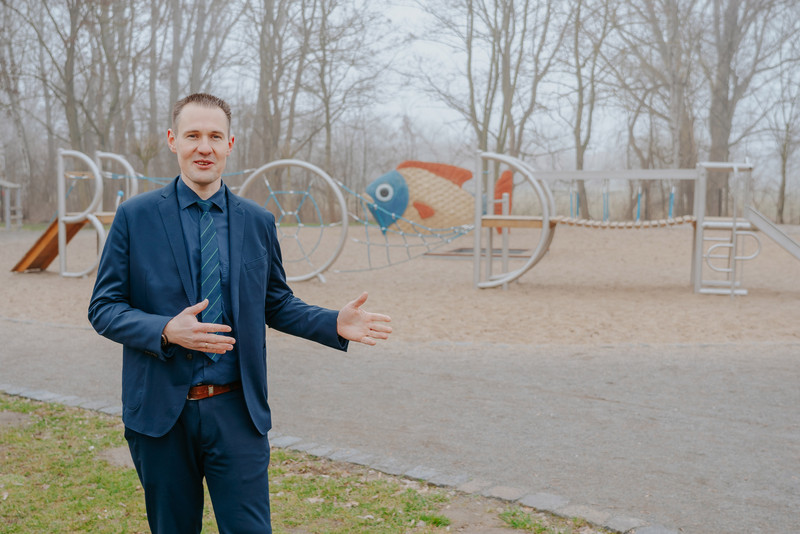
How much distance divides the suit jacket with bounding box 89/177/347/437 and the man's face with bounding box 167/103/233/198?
85mm

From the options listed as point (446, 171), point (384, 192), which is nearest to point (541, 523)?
point (384, 192)

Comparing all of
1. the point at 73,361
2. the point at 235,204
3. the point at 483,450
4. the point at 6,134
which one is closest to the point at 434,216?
the point at 73,361

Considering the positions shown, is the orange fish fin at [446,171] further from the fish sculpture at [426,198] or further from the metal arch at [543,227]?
the metal arch at [543,227]

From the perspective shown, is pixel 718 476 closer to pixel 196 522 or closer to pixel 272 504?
pixel 272 504

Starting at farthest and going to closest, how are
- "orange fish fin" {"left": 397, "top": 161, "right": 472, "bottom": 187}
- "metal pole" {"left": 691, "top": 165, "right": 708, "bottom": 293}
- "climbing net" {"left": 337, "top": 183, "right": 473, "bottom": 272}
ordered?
"orange fish fin" {"left": 397, "top": 161, "right": 472, "bottom": 187} → "climbing net" {"left": 337, "top": 183, "right": 473, "bottom": 272} → "metal pole" {"left": 691, "top": 165, "right": 708, "bottom": 293}

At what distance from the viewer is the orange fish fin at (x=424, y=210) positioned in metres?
21.5

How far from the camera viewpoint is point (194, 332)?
185 cm

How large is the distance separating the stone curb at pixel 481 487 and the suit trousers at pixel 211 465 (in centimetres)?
159

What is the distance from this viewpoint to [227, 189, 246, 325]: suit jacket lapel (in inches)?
80.3

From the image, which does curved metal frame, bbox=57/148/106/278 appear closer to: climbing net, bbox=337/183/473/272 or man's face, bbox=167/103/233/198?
climbing net, bbox=337/183/473/272

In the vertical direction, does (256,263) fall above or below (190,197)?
below

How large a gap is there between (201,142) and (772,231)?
9607 mm

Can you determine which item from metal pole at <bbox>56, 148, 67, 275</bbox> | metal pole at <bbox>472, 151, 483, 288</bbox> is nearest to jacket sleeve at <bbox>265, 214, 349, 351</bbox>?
metal pole at <bbox>472, 151, 483, 288</bbox>

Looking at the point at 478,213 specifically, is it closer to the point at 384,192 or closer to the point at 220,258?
the point at 220,258
